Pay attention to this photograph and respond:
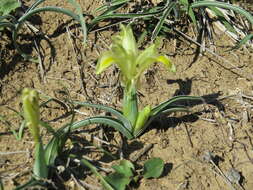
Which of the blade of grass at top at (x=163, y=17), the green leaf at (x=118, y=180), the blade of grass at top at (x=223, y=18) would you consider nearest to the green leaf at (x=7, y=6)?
the blade of grass at top at (x=163, y=17)

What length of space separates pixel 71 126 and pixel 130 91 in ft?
1.24

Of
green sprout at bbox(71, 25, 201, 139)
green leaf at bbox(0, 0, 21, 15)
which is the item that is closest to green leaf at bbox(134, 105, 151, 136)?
green sprout at bbox(71, 25, 201, 139)

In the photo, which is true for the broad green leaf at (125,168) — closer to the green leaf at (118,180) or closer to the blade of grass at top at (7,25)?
the green leaf at (118,180)

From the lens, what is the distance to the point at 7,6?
8.73 feet

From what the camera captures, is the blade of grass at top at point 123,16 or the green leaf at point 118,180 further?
the blade of grass at top at point 123,16

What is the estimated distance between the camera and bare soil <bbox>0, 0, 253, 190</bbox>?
7.48 ft

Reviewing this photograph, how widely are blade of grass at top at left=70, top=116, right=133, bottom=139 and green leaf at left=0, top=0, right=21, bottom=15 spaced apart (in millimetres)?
961

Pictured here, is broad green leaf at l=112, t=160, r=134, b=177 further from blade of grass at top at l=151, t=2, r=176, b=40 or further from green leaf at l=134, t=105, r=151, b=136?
blade of grass at top at l=151, t=2, r=176, b=40

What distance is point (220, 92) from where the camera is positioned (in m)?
2.77

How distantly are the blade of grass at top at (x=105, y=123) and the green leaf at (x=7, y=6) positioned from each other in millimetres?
961

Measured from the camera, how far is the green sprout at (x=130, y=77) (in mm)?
2098

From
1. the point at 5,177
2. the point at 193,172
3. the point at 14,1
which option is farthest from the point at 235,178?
the point at 14,1

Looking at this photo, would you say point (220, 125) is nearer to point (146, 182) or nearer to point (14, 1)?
point (146, 182)

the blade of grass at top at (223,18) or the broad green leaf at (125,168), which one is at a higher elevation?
the blade of grass at top at (223,18)
